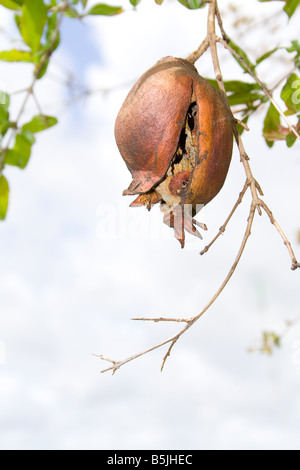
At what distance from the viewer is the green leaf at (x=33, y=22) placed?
1.22 m

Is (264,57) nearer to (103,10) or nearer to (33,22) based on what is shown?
(103,10)

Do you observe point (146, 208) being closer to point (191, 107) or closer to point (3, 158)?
point (191, 107)

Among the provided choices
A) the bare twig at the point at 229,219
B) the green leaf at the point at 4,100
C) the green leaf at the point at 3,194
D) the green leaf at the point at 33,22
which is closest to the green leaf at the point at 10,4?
the green leaf at the point at 33,22

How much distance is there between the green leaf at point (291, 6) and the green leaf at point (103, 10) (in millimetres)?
383

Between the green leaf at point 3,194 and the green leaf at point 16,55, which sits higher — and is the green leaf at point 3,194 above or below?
below

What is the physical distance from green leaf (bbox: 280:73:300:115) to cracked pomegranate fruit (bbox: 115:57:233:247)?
16.8 inches

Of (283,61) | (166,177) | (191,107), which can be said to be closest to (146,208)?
(166,177)

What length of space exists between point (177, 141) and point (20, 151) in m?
0.67

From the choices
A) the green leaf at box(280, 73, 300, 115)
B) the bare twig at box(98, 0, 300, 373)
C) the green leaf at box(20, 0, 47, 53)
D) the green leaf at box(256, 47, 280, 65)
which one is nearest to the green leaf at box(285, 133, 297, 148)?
the green leaf at box(280, 73, 300, 115)

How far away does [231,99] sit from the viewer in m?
1.44

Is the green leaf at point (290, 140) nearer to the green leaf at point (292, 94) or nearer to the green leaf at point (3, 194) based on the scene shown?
the green leaf at point (292, 94)

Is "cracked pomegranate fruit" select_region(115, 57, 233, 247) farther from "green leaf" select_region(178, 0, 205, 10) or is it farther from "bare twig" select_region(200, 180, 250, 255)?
"green leaf" select_region(178, 0, 205, 10)

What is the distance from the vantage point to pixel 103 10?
1.29 meters

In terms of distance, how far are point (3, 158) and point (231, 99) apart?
0.57m
